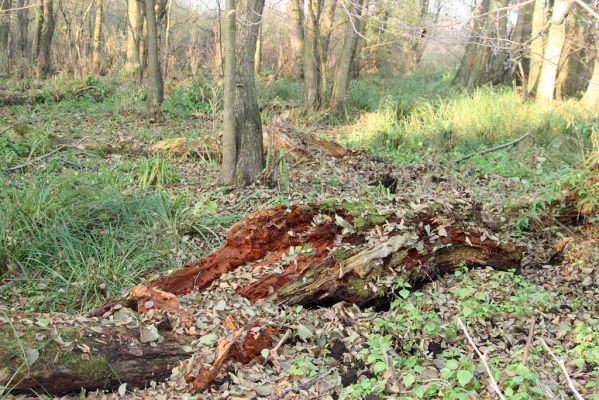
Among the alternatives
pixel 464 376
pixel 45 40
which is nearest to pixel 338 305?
pixel 464 376

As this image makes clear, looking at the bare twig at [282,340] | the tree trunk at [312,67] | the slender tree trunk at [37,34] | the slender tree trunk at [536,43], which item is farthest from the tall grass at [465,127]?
the slender tree trunk at [37,34]

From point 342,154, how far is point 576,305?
A: 14.1 ft

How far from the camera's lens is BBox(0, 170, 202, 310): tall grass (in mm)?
3996

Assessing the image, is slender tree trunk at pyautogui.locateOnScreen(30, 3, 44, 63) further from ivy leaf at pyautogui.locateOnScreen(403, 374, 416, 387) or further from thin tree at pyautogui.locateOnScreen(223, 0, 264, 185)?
ivy leaf at pyautogui.locateOnScreen(403, 374, 416, 387)

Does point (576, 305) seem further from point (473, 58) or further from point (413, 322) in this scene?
point (473, 58)

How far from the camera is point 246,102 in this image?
5668 mm

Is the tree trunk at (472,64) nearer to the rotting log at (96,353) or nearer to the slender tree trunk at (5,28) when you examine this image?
the slender tree trunk at (5,28)

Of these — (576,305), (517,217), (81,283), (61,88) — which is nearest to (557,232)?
(517,217)

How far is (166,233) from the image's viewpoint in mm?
4602

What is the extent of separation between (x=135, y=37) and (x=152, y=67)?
3615 mm

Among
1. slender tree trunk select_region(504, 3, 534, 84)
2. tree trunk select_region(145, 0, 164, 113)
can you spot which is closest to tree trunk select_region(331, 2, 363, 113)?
tree trunk select_region(145, 0, 164, 113)

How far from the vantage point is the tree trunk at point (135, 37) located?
13641mm

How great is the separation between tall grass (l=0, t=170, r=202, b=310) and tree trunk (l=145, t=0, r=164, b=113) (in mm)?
5267

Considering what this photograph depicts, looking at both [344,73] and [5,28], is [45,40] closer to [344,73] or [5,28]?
[5,28]
